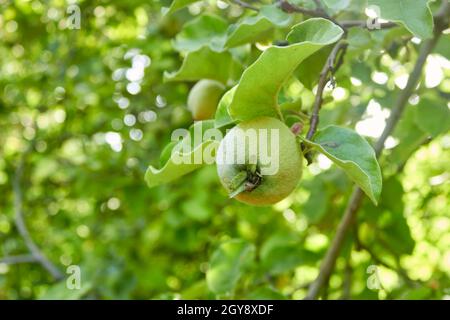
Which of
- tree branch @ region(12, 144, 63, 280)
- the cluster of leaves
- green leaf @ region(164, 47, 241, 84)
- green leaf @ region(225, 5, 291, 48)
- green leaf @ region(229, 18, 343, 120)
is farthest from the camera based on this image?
tree branch @ region(12, 144, 63, 280)

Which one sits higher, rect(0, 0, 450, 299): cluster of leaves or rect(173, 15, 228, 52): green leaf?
rect(173, 15, 228, 52): green leaf

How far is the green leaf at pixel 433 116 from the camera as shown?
4.25 ft

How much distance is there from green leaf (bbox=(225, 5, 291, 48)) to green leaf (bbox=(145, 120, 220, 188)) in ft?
0.58

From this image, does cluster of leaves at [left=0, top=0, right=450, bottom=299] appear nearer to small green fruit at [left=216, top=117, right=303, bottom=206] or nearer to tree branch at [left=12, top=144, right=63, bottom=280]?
tree branch at [left=12, top=144, right=63, bottom=280]

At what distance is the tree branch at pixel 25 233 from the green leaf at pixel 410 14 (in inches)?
54.1

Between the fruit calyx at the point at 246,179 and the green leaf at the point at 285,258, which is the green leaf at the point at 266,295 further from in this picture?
the fruit calyx at the point at 246,179

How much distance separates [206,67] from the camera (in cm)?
114

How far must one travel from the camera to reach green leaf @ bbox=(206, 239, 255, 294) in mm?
1289

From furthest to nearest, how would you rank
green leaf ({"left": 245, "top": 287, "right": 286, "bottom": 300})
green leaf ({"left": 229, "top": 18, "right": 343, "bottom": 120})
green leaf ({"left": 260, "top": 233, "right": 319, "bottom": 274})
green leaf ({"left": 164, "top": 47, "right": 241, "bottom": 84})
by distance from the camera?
green leaf ({"left": 260, "top": 233, "right": 319, "bottom": 274}) → green leaf ({"left": 245, "top": 287, "right": 286, "bottom": 300}) → green leaf ({"left": 164, "top": 47, "right": 241, "bottom": 84}) → green leaf ({"left": 229, "top": 18, "right": 343, "bottom": 120})

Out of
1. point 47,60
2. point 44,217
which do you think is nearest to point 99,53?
point 47,60

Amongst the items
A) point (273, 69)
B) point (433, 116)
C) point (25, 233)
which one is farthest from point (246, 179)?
point (25, 233)

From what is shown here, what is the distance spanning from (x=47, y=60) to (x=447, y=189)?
153 cm

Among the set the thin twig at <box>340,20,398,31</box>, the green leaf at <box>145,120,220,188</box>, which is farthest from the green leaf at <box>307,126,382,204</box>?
the thin twig at <box>340,20,398,31</box>

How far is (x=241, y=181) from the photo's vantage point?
0.79m
